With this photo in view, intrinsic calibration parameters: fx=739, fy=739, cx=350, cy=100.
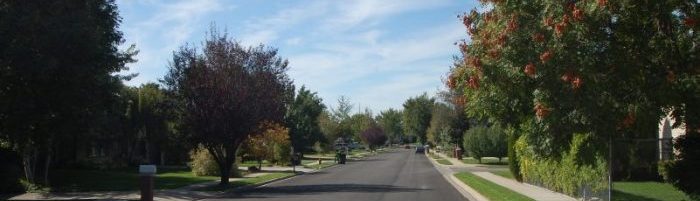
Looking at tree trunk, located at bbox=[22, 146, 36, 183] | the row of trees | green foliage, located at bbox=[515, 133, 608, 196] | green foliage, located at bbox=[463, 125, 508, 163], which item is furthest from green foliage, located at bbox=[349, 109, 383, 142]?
green foliage, located at bbox=[515, 133, 608, 196]

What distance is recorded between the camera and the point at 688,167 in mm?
15562

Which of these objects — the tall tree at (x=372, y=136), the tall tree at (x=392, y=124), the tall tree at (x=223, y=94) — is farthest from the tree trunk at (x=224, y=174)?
the tall tree at (x=392, y=124)

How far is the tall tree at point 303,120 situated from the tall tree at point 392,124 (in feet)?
308

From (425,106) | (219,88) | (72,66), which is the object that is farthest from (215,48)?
(425,106)

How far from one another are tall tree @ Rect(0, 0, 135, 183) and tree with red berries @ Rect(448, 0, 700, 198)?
916cm

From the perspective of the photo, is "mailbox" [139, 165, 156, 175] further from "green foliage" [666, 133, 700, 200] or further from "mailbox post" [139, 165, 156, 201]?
"green foliage" [666, 133, 700, 200]

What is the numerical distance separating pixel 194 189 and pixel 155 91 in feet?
84.6

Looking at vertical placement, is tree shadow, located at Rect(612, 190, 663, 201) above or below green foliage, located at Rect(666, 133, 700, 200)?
below

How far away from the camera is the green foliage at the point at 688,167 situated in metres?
15.4

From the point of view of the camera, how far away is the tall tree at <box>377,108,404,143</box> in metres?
189

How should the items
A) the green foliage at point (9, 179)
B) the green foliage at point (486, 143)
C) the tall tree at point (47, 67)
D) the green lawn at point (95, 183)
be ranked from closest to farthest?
1. the tall tree at point (47, 67)
2. the green foliage at point (9, 179)
3. the green lawn at point (95, 183)
4. the green foliage at point (486, 143)

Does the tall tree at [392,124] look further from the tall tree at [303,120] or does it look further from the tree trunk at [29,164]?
the tree trunk at [29,164]

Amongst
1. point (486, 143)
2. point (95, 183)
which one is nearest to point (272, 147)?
point (486, 143)

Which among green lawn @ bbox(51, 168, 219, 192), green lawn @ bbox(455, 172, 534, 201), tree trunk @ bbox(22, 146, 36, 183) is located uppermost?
tree trunk @ bbox(22, 146, 36, 183)
